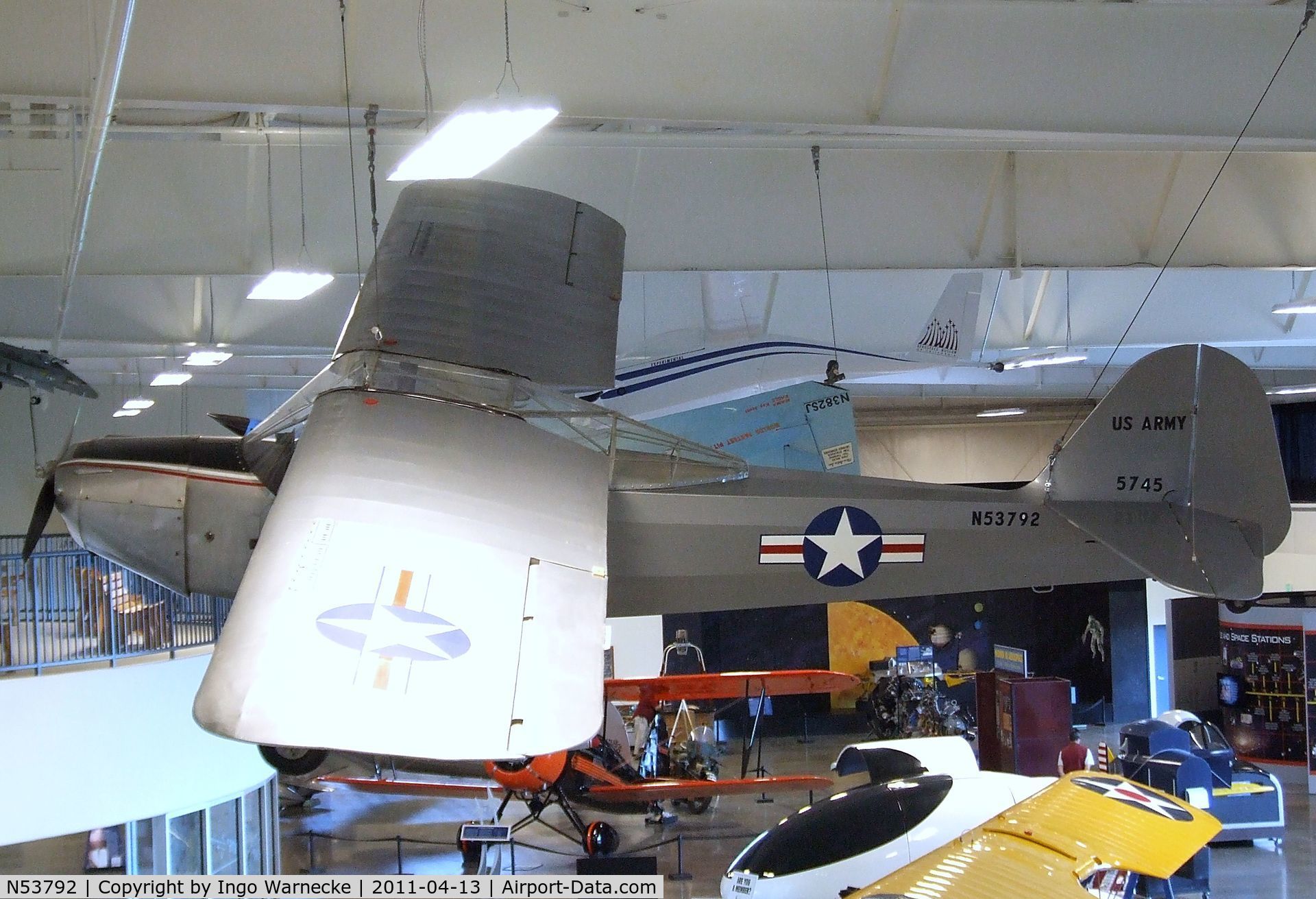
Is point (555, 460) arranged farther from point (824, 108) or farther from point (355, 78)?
point (824, 108)

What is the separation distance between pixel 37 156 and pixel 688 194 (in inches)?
223

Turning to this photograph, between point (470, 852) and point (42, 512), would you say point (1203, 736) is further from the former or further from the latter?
point (42, 512)

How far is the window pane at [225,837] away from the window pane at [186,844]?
0.10 metres

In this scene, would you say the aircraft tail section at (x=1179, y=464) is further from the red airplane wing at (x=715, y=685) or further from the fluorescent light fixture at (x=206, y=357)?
the fluorescent light fixture at (x=206, y=357)

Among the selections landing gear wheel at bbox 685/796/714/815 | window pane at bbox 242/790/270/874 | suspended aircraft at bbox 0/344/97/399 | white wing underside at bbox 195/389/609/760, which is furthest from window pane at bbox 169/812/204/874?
suspended aircraft at bbox 0/344/97/399

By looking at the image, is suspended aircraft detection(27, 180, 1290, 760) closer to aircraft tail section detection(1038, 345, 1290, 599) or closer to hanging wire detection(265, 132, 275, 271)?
aircraft tail section detection(1038, 345, 1290, 599)

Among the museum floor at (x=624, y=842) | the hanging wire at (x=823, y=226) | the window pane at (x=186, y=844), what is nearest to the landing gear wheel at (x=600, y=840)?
the museum floor at (x=624, y=842)

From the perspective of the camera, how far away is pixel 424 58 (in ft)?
18.7

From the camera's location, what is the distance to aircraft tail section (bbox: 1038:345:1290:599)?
6.02m

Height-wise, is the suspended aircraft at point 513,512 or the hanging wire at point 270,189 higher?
the hanging wire at point 270,189

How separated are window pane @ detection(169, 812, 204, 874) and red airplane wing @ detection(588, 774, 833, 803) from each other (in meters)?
3.69

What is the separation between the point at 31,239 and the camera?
28.7 feet

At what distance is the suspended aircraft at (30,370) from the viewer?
1222 cm

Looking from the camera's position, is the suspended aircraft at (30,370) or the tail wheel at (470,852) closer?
the tail wheel at (470,852)
